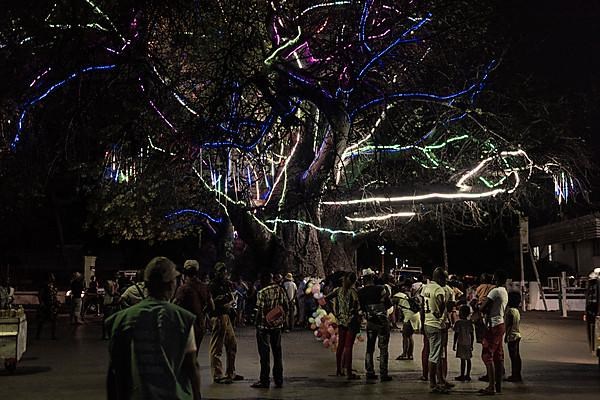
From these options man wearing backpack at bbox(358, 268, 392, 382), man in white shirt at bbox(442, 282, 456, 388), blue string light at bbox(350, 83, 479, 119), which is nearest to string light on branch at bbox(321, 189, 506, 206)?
blue string light at bbox(350, 83, 479, 119)

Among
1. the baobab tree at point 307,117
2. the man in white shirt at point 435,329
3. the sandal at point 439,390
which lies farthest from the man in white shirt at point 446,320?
the baobab tree at point 307,117

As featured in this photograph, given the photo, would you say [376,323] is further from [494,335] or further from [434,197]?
[434,197]

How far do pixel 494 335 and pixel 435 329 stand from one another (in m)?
0.90

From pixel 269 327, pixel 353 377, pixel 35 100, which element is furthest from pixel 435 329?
pixel 35 100

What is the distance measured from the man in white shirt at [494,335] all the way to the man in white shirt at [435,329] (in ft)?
2.12

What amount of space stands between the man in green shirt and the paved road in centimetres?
625

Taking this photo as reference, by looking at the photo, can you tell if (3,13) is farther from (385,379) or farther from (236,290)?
(385,379)

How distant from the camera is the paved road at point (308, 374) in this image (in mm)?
10859

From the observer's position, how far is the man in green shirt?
4.45 metres

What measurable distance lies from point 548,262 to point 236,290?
27.8 meters

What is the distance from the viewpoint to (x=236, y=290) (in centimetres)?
2338

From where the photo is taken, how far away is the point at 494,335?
36.6ft

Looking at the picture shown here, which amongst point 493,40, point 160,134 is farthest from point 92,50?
point 493,40

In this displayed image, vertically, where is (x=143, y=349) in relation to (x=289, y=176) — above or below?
below
